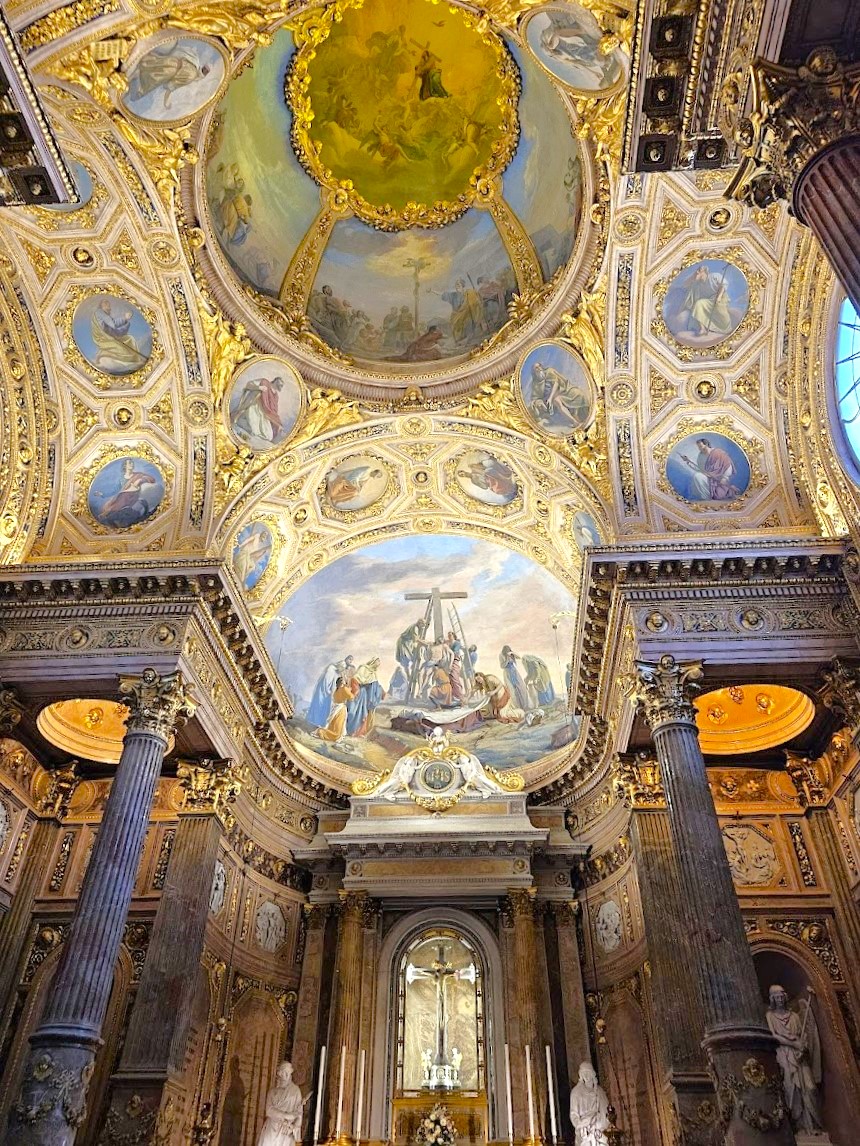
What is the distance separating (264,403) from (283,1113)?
11886mm

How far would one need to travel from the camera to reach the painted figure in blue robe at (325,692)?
19.0m

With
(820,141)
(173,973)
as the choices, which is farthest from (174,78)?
(173,973)

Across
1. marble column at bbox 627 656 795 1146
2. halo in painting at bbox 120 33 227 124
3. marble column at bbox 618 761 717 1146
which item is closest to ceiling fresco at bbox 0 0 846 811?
halo in painting at bbox 120 33 227 124

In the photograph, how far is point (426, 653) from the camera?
768 inches

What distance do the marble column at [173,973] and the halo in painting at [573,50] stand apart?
12098mm

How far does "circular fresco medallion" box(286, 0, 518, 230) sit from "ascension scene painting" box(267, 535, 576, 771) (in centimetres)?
721

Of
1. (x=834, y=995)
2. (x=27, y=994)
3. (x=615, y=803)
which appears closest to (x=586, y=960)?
(x=615, y=803)

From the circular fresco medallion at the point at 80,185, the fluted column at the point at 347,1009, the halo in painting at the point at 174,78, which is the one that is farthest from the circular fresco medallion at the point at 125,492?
the fluted column at the point at 347,1009

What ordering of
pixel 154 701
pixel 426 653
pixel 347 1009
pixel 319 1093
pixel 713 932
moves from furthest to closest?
1. pixel 426 653
2. pixel 347 1009
3. pixel 319 1093
4. pixel 154 701
5. pixel 713 932

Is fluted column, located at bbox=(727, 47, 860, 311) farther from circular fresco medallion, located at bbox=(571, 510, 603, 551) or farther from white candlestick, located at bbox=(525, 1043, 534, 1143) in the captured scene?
white candlestick, located at bbox=(525, 1043, 534, 1143)

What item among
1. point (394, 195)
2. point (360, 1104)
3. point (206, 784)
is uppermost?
→ point (394, 195)

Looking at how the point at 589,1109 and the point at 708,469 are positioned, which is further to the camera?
the point at 708,469

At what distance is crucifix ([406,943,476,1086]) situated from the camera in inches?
598

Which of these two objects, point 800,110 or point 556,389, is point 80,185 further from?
point 800,110
